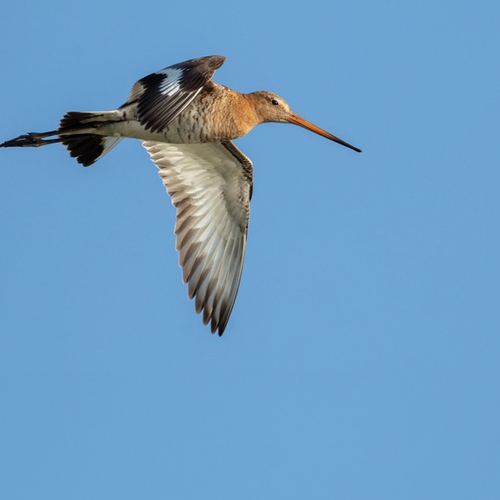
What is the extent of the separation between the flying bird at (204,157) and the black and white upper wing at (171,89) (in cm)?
4

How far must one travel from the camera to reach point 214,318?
514 inches

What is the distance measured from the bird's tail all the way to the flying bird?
1cm

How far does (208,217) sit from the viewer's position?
13.3 m

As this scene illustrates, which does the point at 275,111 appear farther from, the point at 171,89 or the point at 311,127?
the point at 171,89

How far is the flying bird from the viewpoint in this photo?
37.8 feet

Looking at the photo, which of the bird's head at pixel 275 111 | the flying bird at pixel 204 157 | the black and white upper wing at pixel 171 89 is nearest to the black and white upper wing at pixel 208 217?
the flying bird at pixel 204 157

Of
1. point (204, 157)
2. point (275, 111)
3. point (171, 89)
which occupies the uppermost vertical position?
point (275, 111)

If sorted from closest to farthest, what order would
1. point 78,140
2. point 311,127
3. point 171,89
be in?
1. point 171,89
2. point 78,140
3. point 311,127

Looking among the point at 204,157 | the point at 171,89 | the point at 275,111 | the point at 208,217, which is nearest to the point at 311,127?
the point at 275,111

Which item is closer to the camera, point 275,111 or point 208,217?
point 275,111

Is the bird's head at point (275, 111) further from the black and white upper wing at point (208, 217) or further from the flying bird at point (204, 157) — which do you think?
the black and white upper wing at point (208, 217)

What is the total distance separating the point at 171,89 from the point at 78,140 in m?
2.15

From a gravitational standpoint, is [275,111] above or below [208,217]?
above

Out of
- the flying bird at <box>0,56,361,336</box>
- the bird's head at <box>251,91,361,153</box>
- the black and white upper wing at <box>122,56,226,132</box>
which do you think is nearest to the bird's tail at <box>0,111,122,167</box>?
the flying bird at <box>0,56,361,336</box>
